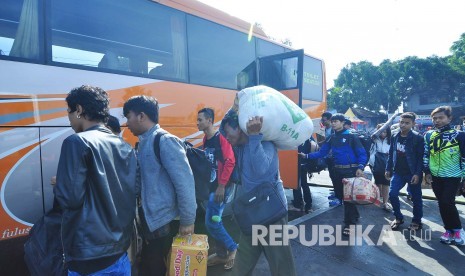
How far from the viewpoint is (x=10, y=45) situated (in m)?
2.74

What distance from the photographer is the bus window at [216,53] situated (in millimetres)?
4246

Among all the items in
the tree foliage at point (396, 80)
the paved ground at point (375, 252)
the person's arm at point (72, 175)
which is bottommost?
the paved ground at point (375, 252)

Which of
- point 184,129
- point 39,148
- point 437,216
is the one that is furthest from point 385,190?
point 39,148

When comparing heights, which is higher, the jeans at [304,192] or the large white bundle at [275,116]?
the large white bundle at [275,116]

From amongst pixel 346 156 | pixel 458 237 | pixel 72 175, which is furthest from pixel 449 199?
pixel 72 175

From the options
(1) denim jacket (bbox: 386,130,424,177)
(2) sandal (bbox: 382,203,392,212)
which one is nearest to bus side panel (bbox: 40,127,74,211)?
(1) denim jacket (bbox: 386,130,424,177)

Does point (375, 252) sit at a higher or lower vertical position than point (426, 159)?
lower

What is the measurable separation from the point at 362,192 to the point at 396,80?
1619 inches

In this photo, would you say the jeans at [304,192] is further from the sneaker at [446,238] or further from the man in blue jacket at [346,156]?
the sneaker at [446,238]

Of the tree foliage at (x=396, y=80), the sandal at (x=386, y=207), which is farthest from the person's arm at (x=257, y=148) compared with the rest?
the tree foliage at (x=396, y=80)

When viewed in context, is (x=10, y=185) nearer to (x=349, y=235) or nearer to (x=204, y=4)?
(x=204, y=4)

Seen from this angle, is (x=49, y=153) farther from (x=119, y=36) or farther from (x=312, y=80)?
(x=312, y=80)

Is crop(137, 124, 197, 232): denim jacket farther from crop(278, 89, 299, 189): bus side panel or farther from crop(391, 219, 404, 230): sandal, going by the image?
crop(391, 219, 404, 230): sandal

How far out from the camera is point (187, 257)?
2.04 metres
